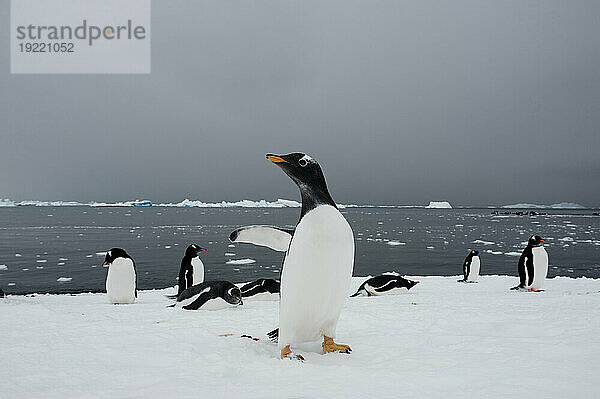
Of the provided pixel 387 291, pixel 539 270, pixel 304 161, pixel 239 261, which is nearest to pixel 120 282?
pixel 387 291

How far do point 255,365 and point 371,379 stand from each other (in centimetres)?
81

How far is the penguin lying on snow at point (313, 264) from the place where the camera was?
3.27 meters

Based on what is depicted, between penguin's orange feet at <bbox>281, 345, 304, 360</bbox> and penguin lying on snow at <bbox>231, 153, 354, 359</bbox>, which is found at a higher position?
penguin lying on snow at <bbox>231, 153, 354, 359</bbox>

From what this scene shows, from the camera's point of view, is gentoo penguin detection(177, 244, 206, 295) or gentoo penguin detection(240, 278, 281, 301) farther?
gentoo penguin detection(177, 244, 206, 295)

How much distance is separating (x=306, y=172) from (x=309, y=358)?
1417 millimetres

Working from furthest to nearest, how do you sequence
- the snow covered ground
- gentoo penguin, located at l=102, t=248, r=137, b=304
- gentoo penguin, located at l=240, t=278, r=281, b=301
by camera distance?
gentoo penguin, located at l=240, t=278, r=281, b=301, gentoo penguin, located at l=102, t=248, r=137, b=304, the snow covered ground

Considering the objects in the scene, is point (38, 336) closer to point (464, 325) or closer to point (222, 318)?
point (222, 318)

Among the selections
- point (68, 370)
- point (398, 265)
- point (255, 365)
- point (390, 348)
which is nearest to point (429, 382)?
point (390, 348)

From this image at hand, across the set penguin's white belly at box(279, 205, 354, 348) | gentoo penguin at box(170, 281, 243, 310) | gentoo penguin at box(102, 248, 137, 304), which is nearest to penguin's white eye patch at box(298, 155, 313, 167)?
penguin's white belly at box(279, 205, 354, 348)

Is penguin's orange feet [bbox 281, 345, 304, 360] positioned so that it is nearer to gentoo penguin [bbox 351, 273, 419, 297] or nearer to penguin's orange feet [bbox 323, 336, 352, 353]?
penguin's orange feet [bbox 323, 336, 352, 353]

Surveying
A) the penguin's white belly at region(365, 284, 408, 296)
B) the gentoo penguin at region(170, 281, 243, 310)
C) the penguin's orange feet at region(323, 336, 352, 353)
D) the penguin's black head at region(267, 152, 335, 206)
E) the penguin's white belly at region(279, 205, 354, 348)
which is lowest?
the penguin's white belly at region(365, 284, 408, 296)

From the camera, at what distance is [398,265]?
2131 centimetres

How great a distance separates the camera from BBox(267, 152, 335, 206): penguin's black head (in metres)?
3.35

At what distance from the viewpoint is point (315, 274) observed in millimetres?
3297
